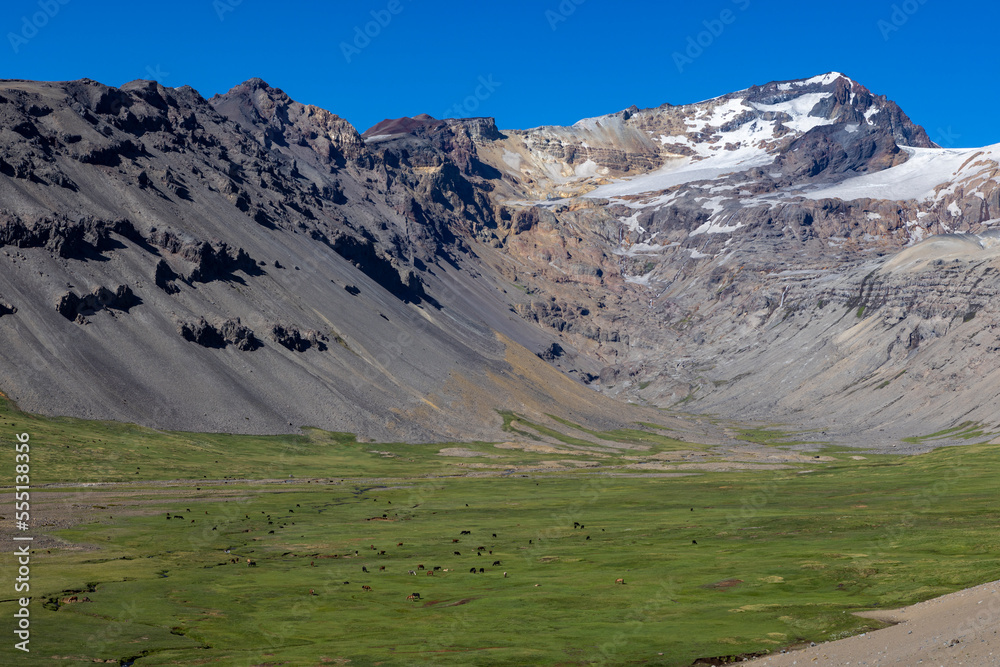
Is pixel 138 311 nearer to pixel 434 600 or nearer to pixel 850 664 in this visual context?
pixel 434 600

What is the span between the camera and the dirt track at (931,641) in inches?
1577

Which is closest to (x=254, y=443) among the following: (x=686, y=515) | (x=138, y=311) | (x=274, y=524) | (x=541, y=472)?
(x=138, y=311)

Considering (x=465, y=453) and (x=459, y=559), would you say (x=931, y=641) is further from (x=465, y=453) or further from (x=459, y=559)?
(x=465, y=453)

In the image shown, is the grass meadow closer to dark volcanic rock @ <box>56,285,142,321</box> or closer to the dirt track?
the dirt track

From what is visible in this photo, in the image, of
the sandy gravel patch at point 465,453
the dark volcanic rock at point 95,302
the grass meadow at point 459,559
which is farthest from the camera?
the sandy gravel patch at point 465,453

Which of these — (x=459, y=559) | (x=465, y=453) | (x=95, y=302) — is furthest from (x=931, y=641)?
(x=95, y=302)

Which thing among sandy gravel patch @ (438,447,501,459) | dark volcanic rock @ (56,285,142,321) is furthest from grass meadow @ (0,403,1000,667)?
sandy gravel patch @ (438,447,501,459)

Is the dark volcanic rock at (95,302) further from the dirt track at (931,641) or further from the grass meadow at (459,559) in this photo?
the dirt track at (931,641)

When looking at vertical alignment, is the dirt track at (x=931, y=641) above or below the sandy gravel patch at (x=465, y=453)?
above

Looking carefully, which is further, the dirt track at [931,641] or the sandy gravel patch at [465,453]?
the sandy gravel patch at [465,453]

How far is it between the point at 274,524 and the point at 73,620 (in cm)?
4942

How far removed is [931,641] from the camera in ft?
140

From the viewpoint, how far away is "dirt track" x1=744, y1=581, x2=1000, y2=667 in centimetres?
4006

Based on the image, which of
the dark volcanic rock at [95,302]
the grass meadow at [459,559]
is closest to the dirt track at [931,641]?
the grass meadow at [459,559]
